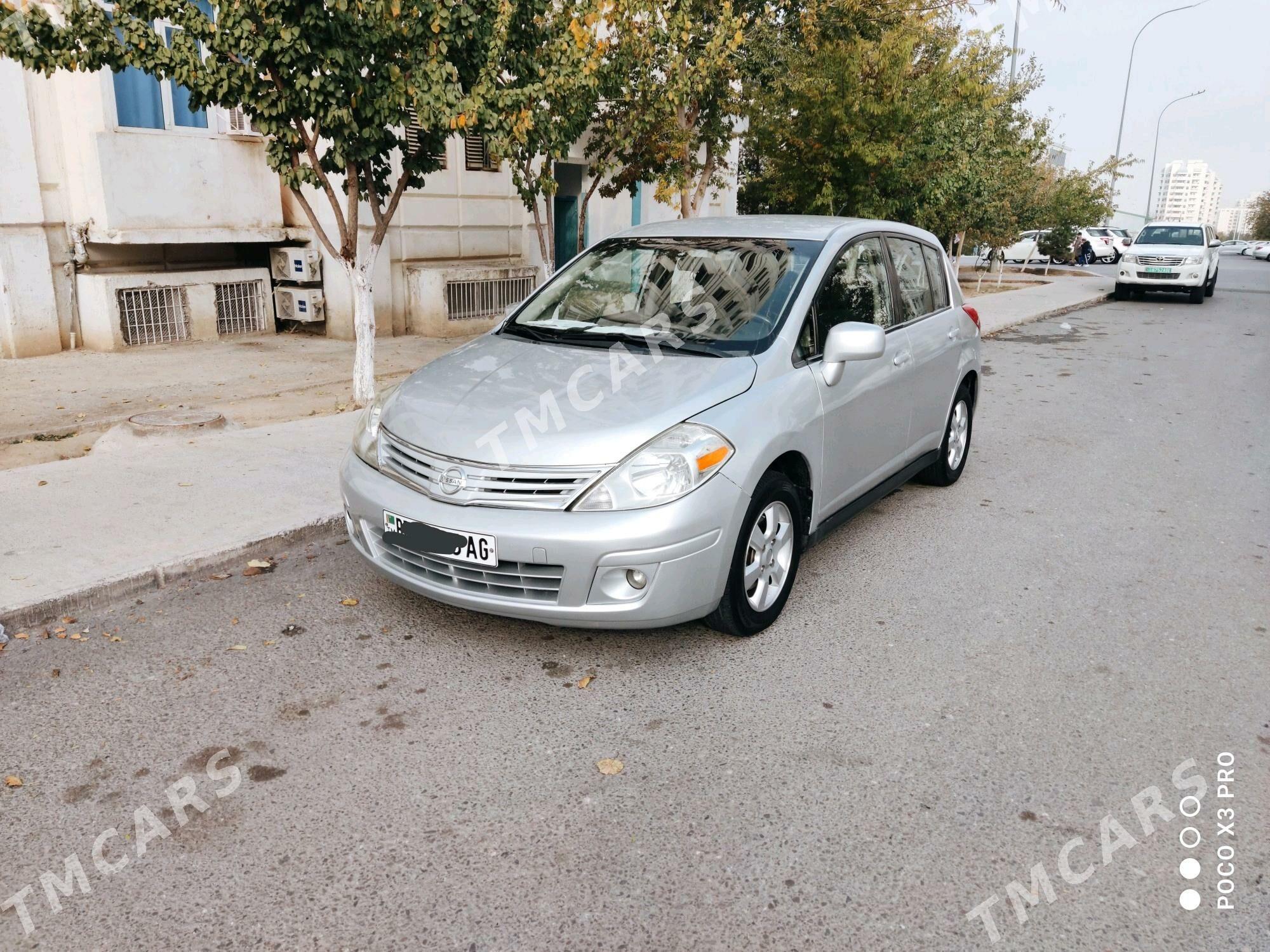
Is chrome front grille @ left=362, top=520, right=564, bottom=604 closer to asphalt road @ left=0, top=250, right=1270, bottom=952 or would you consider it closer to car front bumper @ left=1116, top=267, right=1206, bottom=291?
asphalt road @ left=0, top=250, right=1270, bottom=952

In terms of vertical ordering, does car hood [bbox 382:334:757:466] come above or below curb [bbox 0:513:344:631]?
above

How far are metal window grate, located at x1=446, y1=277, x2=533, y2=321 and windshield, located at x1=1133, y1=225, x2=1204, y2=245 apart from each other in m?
15.2

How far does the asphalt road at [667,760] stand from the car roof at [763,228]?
1.66 metres

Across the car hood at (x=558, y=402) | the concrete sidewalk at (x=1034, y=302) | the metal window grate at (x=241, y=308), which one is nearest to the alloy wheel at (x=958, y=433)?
the car hood at (x=558, y=402)

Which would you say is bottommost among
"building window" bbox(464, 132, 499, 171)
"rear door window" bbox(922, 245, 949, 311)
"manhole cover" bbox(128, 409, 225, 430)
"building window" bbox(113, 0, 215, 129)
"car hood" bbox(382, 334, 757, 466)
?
"manhole cover" bbox(128, 409, 225, 430)

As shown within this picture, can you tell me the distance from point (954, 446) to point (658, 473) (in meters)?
3.42

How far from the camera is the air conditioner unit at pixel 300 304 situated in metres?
12.5

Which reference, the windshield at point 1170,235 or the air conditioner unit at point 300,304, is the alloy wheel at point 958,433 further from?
the windshield at point 1170,235

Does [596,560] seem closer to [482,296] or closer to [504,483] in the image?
[504,483]

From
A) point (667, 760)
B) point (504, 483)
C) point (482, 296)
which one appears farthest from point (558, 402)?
point (482, 296)

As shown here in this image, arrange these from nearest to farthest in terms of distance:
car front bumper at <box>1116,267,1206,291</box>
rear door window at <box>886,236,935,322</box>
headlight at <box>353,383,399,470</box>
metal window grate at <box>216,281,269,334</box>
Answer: headlight at <box>353,383,399,470</box> → rear door window at <box>886,236,935,322</box> → metal window grate at <box>216,281,269,334</box> → car front bumper at <box>1116,267,1206,291</box>

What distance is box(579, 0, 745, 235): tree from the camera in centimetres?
1031

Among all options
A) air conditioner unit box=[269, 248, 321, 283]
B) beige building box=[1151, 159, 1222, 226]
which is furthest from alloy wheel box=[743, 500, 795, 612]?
beige building box=[1151, 159, 1222, 226]

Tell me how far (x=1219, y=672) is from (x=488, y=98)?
20.1 feet
